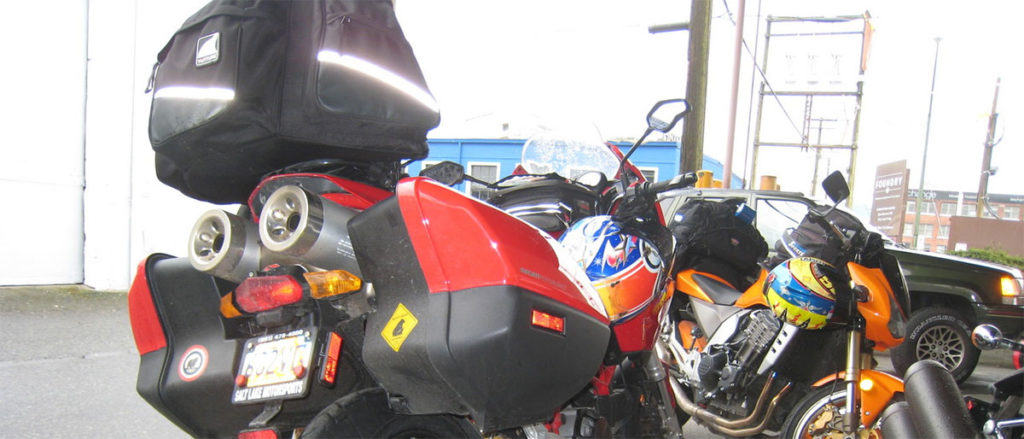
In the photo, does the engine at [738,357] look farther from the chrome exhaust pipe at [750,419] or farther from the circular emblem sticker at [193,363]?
the circular emblem sticker at [193,363]

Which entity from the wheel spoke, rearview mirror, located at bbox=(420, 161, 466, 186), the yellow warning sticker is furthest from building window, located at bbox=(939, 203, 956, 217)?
the yellow warning sticker

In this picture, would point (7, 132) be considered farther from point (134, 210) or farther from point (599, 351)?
point (599, 351)

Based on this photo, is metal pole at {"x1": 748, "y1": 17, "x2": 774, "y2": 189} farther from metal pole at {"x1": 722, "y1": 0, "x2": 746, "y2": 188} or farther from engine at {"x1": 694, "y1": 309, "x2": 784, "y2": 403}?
engine at {"x1": 694, "y1": 309, "x2": 784, "y2": 403}

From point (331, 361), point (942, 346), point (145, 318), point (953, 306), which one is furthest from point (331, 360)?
point (953, 306)

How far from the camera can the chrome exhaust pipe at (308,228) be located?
1.34 meters

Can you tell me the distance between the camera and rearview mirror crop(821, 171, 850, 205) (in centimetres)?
286

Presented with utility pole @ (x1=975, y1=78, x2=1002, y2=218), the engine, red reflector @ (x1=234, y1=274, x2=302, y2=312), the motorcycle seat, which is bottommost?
the engine

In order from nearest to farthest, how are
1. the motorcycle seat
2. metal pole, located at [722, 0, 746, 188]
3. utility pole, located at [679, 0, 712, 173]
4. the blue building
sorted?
the motorcycle seat → utility pole, located at [679, 0, 712, 173] → metal pole, located at [722, 0, 746, 188] → the blue building

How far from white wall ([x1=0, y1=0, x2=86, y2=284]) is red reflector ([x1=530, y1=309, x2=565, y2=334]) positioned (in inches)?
212

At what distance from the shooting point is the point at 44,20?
17.0ft

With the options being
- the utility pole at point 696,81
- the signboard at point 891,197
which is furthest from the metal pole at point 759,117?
the utility pole at point 696,81

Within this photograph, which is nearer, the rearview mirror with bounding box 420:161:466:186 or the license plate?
the license plate

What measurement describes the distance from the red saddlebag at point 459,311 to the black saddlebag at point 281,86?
0.85 ft

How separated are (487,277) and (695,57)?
300 inches
